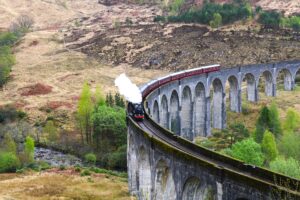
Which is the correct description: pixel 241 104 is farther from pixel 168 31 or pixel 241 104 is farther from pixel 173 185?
pixel 168 31

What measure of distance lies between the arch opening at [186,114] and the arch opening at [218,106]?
6.18 m

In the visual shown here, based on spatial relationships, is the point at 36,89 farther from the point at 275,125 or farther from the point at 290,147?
the point at 290,147

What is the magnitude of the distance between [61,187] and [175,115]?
19292 mm

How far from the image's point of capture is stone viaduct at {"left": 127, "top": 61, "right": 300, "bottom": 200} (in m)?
26.3

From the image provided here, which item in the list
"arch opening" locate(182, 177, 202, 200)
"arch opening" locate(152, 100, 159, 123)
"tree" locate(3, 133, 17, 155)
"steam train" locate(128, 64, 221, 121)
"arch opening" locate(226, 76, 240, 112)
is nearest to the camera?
"arch opening" locate(182, 177, 202, 200)

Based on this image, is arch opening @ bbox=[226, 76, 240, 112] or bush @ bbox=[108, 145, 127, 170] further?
arch opening @ bbox=[226, 76, 240, 112]

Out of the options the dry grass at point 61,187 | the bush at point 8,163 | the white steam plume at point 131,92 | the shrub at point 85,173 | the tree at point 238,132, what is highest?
the white steam plume at point 131,92

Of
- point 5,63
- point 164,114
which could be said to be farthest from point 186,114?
point 5,63

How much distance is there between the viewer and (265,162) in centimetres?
4506

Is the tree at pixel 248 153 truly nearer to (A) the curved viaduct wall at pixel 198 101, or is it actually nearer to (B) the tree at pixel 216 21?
(A) the curved viaduct wall at pixel 198 101

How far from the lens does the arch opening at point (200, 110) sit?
64.6 metres

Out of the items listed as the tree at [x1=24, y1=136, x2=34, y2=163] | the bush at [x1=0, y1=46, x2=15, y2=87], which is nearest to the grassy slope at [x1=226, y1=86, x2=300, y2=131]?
the tree at [x1=24, y1=136, x2=34, y2=163]

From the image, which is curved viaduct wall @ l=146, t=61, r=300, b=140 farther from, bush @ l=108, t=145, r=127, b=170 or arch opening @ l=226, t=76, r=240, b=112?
bush @ l=108, t=145, r=127, b=170

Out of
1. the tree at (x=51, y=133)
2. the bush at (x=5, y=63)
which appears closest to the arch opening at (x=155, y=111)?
the tree at (x=51, y=133)
